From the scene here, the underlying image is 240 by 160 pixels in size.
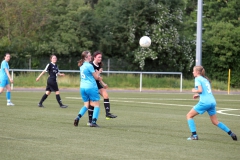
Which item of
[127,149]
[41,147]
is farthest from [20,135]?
[127,149]

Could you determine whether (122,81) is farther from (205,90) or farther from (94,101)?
(205,90)

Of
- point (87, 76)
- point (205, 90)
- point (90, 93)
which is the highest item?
point (87, 76)

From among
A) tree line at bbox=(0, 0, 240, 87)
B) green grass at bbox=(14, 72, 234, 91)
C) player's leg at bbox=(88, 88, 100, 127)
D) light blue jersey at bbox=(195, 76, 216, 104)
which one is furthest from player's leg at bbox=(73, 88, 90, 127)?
tree line at bbox=(0, 0, 240, 87)

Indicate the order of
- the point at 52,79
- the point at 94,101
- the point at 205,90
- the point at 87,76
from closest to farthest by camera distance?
1. the point at 205,90
2. the point at 87,76
3. the point at 94,101
4. the point at 52,79

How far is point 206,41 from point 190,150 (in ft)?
134

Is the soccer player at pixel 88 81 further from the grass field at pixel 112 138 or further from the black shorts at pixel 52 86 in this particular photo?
the black shorts at pixel 52 86

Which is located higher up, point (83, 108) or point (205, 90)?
point (205, 90)

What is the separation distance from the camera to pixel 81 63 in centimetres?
1434

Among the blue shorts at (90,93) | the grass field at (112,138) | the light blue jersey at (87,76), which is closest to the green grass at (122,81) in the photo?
the grass field at (112,138)

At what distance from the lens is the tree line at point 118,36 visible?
4669cm

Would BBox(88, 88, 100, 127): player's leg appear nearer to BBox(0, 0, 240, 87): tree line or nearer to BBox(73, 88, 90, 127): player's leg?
BBox(73, 88, 90, 127): player's leg

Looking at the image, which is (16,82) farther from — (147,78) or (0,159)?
(0,159)

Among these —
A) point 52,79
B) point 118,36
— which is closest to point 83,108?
point 52,79

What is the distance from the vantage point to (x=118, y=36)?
1945 inches
